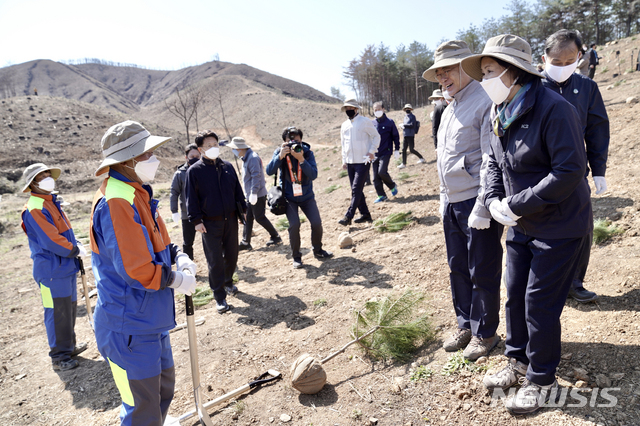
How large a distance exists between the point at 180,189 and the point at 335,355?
4.55m

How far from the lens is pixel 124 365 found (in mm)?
2340

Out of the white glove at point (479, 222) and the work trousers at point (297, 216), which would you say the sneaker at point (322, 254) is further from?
the white glove at point (479, 222)

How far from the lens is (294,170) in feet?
19.5

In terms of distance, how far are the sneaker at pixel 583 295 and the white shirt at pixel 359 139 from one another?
4.83 metres

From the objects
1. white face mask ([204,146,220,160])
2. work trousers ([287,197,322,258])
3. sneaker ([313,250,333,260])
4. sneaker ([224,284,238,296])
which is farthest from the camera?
sneaker ([313,250,333,260])

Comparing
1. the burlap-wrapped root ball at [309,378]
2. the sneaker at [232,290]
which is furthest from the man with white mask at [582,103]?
the sneaker at [232,290]

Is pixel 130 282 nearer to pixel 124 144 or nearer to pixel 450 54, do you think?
pixel 124 144

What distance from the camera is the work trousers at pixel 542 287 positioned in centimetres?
217

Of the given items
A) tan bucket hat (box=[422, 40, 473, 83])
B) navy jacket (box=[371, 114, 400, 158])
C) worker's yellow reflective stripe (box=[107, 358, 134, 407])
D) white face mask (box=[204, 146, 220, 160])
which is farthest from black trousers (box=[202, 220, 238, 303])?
navy jacket (box=[371, 114, 400, 158])

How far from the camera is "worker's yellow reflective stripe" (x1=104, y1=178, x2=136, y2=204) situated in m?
2.32

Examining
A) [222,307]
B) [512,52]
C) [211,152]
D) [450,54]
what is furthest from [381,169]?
[512,52]

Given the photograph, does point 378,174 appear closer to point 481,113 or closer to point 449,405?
point 481,113

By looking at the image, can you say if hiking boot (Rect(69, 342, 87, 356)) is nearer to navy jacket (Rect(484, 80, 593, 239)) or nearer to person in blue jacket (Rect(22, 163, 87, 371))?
person in blue jacket (Rect(22, 163, 87, 371))

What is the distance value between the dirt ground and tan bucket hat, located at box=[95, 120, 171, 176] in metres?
2.11
